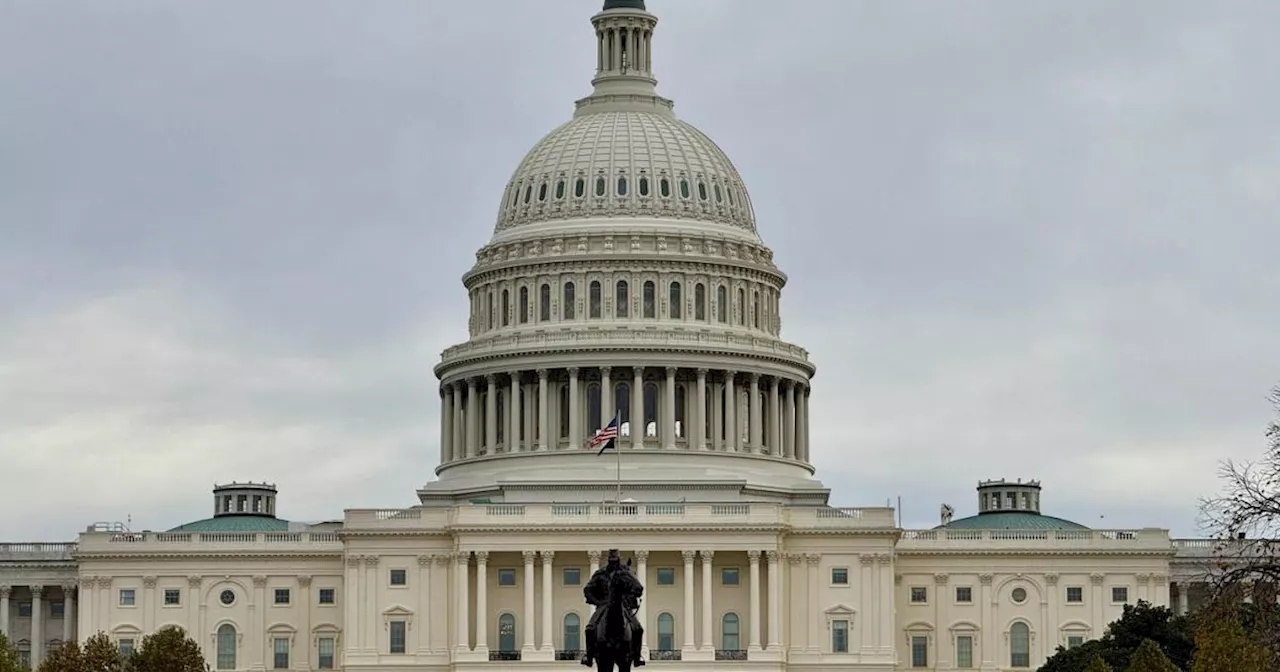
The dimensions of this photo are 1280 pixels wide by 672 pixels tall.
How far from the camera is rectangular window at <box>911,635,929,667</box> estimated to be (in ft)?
579

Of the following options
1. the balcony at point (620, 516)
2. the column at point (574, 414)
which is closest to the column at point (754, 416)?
the column at point (574, 414)

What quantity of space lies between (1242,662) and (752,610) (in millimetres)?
71932

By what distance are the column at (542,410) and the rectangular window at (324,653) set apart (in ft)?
56.0

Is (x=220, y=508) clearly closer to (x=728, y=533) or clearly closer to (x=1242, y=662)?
(x=728, y=533)

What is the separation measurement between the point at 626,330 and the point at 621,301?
3026 mm

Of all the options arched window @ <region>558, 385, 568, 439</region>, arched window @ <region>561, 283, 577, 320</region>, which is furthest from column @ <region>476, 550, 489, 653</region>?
arched window @ <region>561, 283, 577, 320</region>

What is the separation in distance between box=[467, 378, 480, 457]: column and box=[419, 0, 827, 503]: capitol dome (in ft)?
0.38

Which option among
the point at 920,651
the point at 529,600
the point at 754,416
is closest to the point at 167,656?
the point at 529,600

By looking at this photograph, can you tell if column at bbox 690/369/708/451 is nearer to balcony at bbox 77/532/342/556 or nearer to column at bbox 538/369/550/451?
column at bbox 538/369/550/451

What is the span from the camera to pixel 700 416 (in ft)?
607

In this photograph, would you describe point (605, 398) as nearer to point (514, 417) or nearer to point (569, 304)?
point (514, 417)

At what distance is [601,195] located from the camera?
190 metres

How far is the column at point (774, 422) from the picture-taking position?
188m

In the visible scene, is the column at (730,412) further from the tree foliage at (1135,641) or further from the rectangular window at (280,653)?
the tree foliage at (1135,641)
